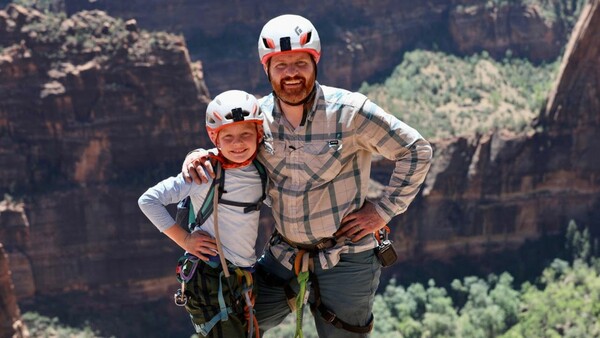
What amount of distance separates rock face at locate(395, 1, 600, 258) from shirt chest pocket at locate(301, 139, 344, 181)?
133 feet

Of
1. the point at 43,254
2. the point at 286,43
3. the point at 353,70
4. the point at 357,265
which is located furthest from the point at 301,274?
the point at 353,70

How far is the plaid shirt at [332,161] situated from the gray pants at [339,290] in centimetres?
15

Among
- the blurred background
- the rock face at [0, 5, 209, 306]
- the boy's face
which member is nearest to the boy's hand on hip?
the boy's face

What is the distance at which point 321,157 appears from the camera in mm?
9641

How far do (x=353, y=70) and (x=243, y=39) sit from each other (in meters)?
8.73

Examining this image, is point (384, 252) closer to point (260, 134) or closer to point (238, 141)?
point (260, 134)

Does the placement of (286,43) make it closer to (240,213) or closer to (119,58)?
(240,213)

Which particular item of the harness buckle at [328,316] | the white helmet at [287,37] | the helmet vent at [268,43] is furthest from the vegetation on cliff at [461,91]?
the helmet vent at [268,43]

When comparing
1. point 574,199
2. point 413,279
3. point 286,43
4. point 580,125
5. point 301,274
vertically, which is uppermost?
point 286,43

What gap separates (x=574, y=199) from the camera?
50.2 m

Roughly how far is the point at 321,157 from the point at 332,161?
115mm

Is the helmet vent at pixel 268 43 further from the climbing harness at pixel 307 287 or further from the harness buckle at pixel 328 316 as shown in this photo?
the harness buckle at pixel 328 316

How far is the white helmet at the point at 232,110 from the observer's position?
31.0 feet

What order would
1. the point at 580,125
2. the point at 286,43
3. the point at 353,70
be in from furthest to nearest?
the point at 353,70
the point at 580,125
the point at 286,43
